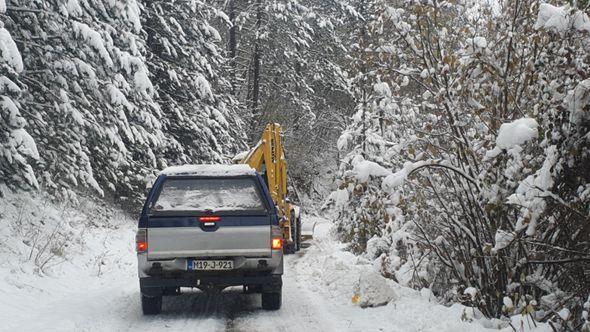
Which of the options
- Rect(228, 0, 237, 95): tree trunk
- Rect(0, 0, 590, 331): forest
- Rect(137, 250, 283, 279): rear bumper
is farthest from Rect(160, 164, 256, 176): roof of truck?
Rect(228, 0, 237, 95): tree trunk

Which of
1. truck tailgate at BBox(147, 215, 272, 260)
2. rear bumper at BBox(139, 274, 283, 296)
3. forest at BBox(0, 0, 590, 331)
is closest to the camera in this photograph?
forest at BBox(0, 0, 590, 331)

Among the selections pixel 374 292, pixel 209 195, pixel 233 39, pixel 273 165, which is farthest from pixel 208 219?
pixel 233 39

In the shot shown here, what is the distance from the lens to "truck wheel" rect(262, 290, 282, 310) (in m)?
8.46

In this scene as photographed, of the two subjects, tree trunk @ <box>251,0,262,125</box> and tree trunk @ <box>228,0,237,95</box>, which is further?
tree trunk @ <box>228,0,237,95</box>

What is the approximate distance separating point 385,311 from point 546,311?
7.96ft

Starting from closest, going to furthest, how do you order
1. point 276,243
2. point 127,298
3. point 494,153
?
point 494,153
point 276,243
point 127,298

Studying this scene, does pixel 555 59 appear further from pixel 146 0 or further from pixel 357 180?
pixel 146 0

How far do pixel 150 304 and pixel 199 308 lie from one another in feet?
2.94

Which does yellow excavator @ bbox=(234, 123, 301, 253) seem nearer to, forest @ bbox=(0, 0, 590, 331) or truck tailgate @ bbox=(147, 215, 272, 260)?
forest @ bbox=(0, 0, 590, 331)

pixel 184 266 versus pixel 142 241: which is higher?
pixel 142 241

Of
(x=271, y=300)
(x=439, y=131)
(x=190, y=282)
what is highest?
(x=439, y=131)

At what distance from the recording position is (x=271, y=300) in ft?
27.9

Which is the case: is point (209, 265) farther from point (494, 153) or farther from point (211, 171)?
point (494, 153)

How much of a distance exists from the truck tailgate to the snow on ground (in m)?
0.88
